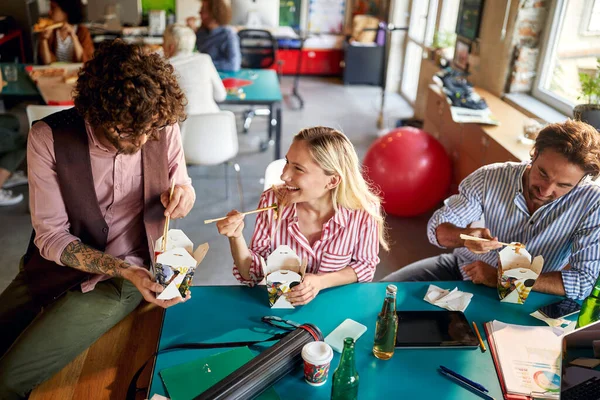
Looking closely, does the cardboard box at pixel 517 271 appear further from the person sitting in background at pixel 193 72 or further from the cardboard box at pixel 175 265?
the person sitting in background at pixel 193 72

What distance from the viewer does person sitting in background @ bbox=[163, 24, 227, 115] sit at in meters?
3.49

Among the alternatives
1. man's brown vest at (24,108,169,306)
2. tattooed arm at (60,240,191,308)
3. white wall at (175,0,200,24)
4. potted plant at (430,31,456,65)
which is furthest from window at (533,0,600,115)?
white wall at (175,0,200,24)

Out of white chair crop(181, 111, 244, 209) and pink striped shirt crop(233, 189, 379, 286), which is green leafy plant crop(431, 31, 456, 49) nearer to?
white chair crop(181, 111, 244, 209)

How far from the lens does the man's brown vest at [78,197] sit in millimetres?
1646

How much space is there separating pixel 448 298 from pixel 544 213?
0.54 metres

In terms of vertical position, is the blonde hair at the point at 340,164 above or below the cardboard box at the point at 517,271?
above

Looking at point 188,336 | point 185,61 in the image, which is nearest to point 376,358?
point 188,336

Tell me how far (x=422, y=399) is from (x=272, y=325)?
461 mm

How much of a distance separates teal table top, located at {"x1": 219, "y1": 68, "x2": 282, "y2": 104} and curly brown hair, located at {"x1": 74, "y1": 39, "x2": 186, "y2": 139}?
7.24 feet

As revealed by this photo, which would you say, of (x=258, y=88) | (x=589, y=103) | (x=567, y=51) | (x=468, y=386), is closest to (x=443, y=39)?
(x=567, y=51)

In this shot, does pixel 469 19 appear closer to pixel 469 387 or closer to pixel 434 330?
pixel 434 330

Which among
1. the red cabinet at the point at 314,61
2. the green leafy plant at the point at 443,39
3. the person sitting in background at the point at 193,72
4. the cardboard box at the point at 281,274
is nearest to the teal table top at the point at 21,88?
the person sitting in background at the point at 193,72

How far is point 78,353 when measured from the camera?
160 cm

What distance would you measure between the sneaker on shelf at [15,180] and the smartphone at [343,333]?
3.19m
